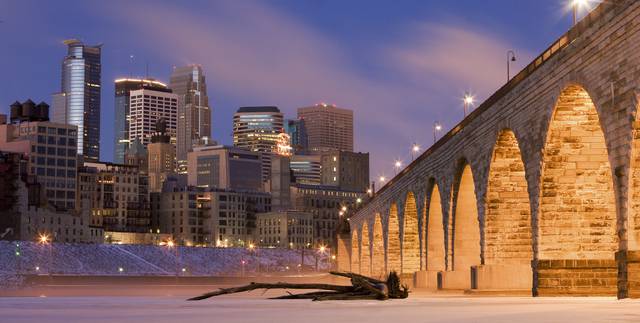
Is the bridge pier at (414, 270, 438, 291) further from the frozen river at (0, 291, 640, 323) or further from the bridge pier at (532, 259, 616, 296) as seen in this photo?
the frozen river at (0, 291, 640, 323)

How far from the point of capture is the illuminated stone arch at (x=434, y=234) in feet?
251

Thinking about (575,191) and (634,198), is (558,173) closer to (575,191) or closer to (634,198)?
(575,191)

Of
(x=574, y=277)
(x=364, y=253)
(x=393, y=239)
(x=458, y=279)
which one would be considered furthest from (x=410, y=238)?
(x=364, y=253)

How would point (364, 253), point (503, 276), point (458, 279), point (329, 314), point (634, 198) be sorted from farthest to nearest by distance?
point (364, 253), point (458, 279), point (503, 276), point (634, 198), point (329, 314)

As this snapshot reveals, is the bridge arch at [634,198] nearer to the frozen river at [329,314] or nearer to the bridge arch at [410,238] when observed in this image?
the frozen river at [329,314]

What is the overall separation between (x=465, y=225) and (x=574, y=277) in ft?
72.5

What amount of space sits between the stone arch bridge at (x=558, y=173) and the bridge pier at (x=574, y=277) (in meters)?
0.05

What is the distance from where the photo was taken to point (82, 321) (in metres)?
18.7

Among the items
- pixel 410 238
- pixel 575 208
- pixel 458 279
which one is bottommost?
pixel 458 279

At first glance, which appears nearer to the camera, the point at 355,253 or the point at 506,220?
the point at 506,220

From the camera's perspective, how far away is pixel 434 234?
78125 millimetres

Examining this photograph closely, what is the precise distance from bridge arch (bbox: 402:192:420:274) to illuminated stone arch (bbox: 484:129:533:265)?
32.4m

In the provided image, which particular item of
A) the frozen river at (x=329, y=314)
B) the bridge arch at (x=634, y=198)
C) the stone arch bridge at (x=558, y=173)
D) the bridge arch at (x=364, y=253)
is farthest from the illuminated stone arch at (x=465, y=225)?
the bridge arch at (x=364, y=253)

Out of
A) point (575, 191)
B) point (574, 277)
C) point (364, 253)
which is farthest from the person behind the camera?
point (364, 253)
